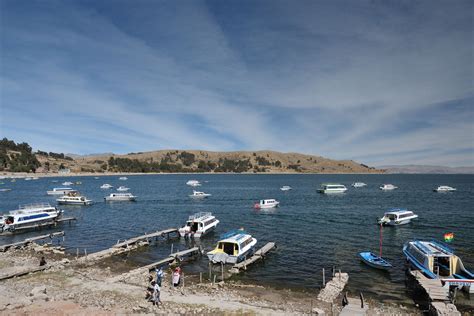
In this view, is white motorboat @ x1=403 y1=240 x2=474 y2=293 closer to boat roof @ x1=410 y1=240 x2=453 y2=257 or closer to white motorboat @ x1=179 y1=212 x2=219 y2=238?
boat roof @ x1=410 y1=240 x2=453 y2=257

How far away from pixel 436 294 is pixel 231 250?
73.5 feet

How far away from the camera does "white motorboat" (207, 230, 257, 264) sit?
39906mm

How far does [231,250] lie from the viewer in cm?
4159

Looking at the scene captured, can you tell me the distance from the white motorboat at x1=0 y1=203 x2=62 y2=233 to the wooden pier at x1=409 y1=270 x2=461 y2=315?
2722 inches

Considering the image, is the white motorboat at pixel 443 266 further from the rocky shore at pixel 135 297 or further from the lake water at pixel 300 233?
the rocky shore at pixel 135 297

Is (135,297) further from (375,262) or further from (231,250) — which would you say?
(375,262)

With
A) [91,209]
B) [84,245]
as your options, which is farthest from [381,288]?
[91,209]

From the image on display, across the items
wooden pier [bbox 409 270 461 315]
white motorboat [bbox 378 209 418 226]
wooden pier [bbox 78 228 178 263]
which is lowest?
wooden pier [bbox 78 228 178 263]

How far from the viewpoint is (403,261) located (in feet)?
141

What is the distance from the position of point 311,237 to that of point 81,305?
1574 inches

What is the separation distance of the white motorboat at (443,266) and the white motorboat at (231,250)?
20.0m

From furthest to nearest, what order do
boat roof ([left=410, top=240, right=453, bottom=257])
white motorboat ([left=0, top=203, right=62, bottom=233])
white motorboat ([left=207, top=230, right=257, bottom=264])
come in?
white motorboat ([left=0, top=203, right=62, bottom=233]) < white motorboat ([left=207, top=230, right=257, bottom=264]) < boat roof ([left=410, top=240, right=453, bottom=257])

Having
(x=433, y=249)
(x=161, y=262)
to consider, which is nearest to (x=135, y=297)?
(x=161, y=262)

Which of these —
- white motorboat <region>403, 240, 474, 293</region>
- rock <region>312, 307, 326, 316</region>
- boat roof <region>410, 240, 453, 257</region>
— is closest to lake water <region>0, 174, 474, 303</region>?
white motorboat <region>403, 240, 474, 293</region>
